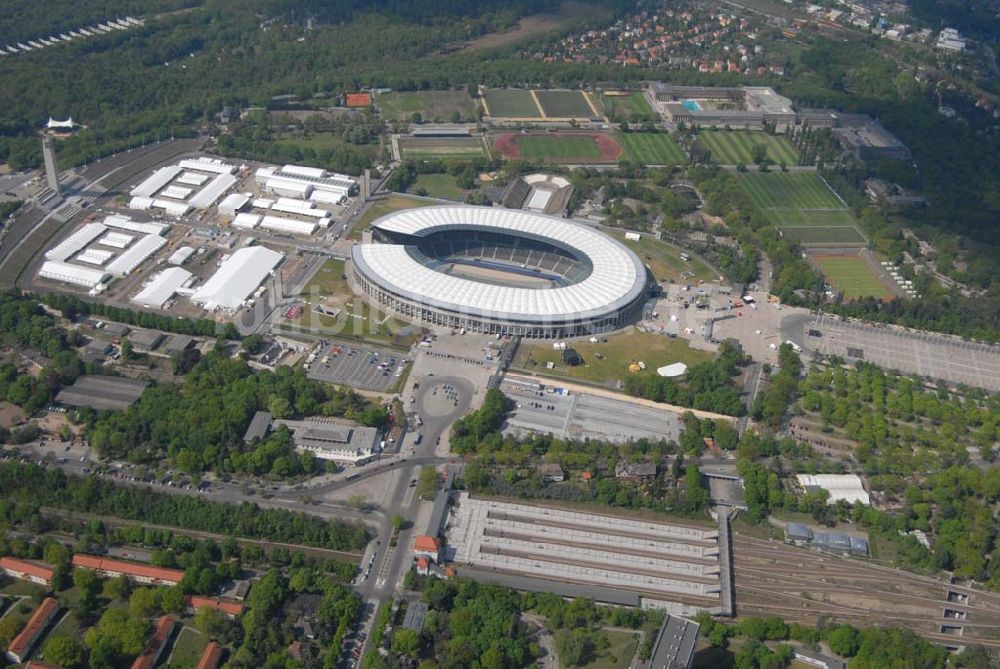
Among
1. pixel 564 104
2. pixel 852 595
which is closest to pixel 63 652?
pixel 852 595

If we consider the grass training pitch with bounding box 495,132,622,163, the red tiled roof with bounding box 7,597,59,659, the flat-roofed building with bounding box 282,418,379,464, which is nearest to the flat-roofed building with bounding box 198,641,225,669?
the red tiled roof with bounding box 7,597,59,659

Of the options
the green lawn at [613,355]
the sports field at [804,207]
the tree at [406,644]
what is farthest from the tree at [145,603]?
the sports field at [804,207]

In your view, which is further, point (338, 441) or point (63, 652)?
point (338, 441)

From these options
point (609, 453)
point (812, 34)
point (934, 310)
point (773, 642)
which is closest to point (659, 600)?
point (773, 642)

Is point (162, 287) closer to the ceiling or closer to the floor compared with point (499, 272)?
closer to the ceiling

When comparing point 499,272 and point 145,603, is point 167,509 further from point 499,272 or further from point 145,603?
point 499,272

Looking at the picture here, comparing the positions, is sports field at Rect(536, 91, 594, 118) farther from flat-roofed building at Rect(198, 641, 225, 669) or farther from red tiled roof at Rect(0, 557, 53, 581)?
flat-roofed building at Rect(198, 641, 225, 669)

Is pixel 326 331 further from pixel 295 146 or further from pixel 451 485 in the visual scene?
pixel 295 146
